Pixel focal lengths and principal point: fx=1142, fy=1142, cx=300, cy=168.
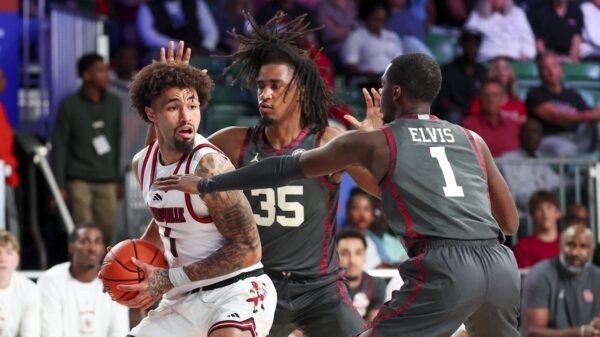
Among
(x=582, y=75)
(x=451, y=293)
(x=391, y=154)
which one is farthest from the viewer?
(x=582, y=75)

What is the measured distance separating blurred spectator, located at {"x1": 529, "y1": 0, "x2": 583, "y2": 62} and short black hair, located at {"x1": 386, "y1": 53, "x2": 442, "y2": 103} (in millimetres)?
7964

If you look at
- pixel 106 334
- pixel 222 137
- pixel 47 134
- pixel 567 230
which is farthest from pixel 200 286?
pixel 47 134

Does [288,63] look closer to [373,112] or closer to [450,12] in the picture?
[373,112]

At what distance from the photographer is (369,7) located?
12.4 meters

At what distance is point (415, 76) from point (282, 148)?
145 cm

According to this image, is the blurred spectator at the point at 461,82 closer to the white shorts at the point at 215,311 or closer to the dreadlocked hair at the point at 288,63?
the dreadlocked hair at the point at 288,63

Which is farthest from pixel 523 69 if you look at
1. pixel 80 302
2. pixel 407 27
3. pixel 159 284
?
pixel 159 284

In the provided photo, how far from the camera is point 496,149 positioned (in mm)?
11211

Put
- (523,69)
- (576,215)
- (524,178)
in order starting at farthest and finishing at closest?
(523,69) → (524,178) → (576,215)

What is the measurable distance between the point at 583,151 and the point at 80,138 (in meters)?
5.06

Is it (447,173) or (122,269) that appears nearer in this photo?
(447,173)

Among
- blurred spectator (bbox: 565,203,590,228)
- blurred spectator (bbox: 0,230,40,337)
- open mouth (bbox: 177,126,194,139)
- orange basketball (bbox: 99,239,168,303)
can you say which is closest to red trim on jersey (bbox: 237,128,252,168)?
open mouth (bbox: 177,126,194,139)

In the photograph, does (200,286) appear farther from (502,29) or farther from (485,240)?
(502,29)

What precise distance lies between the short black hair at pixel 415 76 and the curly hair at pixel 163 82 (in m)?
1.17
